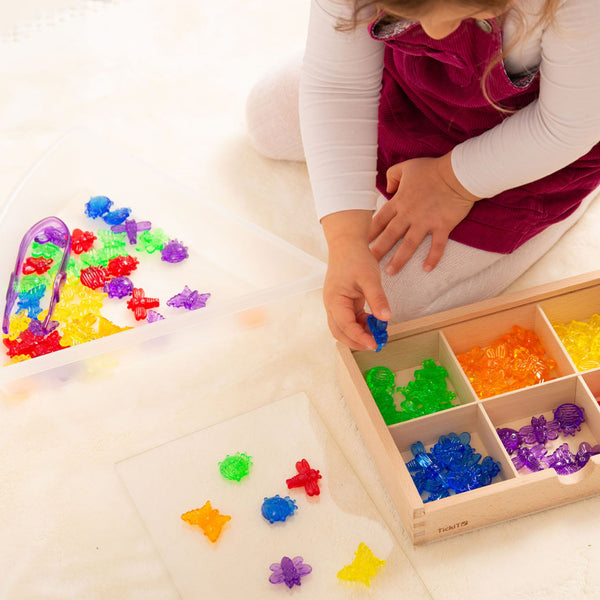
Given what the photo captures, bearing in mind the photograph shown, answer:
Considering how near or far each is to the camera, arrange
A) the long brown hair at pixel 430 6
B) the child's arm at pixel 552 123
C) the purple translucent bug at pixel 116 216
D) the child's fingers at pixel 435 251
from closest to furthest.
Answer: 1. the long brown hair at pixel 430 6
2. the child's arm at pixel 552 123
3. the child's fingers at pixel 435 251
4. the purple translucent bug at pixel 116 216

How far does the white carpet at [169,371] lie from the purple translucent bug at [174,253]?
0.13 metres

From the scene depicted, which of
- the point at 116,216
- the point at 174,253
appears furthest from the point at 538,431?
the point at 116,216

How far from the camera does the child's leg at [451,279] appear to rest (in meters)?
1.00

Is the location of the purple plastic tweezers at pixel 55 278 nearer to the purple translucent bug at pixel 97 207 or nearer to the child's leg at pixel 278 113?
the purple translucent bug at pixel 97 207

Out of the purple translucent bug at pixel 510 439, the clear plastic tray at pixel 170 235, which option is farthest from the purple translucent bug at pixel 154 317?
the purple translucent bug at pixel 510 439

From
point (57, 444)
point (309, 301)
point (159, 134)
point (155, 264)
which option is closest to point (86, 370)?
point (57, 444)

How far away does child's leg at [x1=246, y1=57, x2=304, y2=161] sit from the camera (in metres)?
1.22

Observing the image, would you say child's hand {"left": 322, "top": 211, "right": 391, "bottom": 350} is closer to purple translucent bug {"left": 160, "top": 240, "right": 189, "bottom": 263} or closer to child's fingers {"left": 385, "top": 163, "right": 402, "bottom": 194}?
child's fingers {"left": 385, "top": 163, "right": 402, "bottom": 194}

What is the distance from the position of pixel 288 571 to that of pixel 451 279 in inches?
16.3

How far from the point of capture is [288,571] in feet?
2.74

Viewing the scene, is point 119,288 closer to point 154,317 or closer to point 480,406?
point 154,317

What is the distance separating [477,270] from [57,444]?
58cm

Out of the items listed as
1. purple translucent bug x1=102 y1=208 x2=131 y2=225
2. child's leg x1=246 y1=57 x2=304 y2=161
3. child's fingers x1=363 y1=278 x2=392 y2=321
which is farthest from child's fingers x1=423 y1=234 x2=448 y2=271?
purple translucent bug x1=102 y1=208 x2=131 y2=225

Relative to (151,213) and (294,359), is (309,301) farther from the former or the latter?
(151,213)
